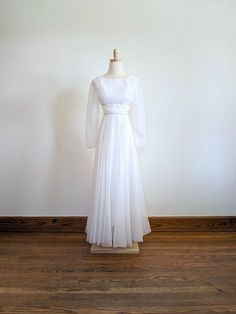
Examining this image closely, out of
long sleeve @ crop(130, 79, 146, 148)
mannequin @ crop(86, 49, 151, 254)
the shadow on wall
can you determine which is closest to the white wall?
the shadow on wall

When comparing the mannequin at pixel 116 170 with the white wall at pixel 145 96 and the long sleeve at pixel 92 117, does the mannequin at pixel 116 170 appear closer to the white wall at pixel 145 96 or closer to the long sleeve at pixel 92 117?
the long sleeve at pixel 92 117

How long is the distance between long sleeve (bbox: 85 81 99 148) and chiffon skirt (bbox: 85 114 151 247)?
93mm

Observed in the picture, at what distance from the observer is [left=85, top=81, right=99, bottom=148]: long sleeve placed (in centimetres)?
186

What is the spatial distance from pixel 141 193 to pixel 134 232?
0.92 ft

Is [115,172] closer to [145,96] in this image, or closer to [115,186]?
[115,186]

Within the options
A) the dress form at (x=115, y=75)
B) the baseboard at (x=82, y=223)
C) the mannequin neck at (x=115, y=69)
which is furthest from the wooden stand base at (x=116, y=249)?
the mannequin neck at (x=115, y=69)

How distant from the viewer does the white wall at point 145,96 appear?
6.76 feet

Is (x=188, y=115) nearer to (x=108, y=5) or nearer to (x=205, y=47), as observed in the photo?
(x=205, y=47)

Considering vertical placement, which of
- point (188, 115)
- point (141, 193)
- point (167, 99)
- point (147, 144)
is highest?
point (167, 99)

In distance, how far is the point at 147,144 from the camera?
7.14ft

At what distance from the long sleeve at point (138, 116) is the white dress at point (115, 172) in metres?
0.01

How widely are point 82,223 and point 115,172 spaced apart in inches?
27.3

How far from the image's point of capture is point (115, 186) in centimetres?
179

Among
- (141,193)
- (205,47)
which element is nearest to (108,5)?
(205,47)
